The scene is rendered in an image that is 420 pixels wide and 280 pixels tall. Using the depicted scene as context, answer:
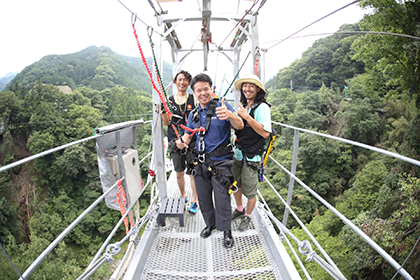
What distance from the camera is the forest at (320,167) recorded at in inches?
463

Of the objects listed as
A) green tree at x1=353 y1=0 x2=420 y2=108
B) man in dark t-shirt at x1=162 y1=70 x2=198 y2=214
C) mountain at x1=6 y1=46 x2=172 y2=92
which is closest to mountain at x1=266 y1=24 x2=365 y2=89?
green tree at x1=353 y1=0 x2=420 y2=108

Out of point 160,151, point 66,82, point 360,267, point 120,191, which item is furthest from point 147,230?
point 66,82

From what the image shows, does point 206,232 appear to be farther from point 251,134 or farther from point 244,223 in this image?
point 251,134

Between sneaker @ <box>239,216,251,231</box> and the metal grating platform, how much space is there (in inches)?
2.0

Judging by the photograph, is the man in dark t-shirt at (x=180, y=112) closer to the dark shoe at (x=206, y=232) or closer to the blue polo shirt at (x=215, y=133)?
the blue polo shirt at (x=215, y=133)

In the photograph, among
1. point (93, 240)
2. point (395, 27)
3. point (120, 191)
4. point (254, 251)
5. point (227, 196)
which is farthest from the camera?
point (93, 240)

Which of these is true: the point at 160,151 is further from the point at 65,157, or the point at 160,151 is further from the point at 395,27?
the point at 65,157

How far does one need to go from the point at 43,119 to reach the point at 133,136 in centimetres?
3814

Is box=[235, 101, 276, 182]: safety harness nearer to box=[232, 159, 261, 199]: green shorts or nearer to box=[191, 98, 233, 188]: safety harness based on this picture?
box=[232, 159, 261, 199]: green shorts

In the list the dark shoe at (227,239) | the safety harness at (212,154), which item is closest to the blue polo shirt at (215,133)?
the safety harness at (212,154)

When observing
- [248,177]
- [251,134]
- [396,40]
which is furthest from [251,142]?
[396,40]

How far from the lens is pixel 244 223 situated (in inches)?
104

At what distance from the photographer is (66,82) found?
6084cm

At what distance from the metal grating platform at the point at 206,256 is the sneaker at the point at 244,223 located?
5 centimetres
